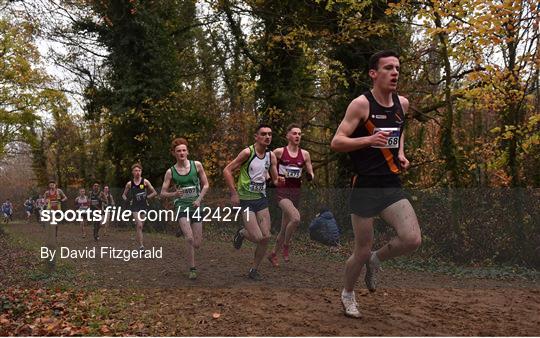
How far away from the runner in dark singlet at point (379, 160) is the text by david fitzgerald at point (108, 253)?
7.28 m

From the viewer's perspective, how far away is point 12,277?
10148 millimetres

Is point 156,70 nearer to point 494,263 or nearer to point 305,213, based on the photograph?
point 305,213

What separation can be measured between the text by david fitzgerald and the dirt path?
178 centimetres

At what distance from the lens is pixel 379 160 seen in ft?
16.5

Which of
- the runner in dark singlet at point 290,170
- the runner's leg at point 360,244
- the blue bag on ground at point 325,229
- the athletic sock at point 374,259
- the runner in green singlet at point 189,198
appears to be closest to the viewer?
the runner's leg at point 360,244

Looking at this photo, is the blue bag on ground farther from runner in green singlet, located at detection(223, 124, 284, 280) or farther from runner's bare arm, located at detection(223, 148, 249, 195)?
runner's bare arm, located at detection(223, 148, 249, 195)

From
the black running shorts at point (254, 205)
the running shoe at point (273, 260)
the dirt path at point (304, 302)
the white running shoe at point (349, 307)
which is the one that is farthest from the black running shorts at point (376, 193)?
the running shoe at point (273, 260)

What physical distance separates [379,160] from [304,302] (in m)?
2.09

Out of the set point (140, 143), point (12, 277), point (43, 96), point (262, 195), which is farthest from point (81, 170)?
point (262, 195)

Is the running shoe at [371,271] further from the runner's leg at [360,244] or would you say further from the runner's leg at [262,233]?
the runner's leg at [262,233]

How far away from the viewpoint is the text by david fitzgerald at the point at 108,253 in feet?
38.6

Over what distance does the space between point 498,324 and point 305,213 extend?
1201cm

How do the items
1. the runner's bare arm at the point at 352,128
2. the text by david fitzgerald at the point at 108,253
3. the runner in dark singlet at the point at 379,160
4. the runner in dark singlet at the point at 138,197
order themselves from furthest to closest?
the runner in dark singlet at the point at 138,197, the text by david fitzgerald at the point at 108,253, the runner in dark singlet at the point at 379,160, the runner's bare arm at the point at 352,128

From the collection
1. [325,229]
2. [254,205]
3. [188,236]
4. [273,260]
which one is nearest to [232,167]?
[254,205]
